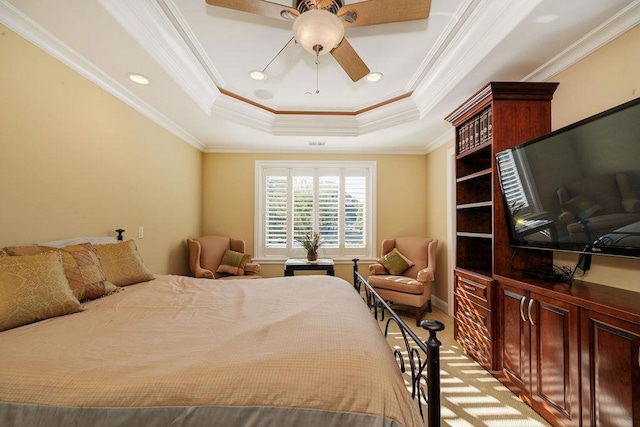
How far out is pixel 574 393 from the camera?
165 centimetres

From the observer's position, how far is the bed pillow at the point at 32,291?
136 centimetres

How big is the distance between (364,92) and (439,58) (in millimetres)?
953

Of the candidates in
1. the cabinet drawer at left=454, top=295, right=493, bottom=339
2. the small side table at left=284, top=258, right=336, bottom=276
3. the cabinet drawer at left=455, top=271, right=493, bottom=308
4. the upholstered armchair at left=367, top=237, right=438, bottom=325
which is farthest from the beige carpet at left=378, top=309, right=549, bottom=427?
the small side table at left=284, top=258, right=336, bottom=276

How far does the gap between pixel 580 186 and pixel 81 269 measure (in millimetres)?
3167

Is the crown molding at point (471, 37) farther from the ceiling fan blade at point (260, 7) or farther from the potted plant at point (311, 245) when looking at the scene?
the potted plant at point (311, 245)

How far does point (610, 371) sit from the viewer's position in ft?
4.73

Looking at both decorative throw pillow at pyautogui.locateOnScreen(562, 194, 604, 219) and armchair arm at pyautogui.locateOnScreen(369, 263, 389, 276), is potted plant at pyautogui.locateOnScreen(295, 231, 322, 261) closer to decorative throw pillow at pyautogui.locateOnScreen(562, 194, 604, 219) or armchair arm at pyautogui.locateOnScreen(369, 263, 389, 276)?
armchair arm at pyautogui.locateOnScreen(369, 263, 389, 276)

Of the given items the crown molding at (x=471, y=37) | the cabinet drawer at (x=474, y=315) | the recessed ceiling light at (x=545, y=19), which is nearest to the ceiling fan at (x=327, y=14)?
the crown molding at (x=471, y=37)

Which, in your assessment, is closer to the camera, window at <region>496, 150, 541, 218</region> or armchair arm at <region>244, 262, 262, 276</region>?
window at <region>496, 150, 541, 218</region>

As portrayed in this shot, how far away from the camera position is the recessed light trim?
117 inches

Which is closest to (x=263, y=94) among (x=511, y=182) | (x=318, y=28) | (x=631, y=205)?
(x=318, y=28)

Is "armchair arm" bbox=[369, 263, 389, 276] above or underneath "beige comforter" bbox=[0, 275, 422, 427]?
underneath

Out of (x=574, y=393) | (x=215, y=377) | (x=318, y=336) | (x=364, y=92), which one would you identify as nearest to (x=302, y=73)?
(x=364, y=92)

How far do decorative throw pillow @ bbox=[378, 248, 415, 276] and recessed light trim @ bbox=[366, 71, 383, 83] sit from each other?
2.44m
